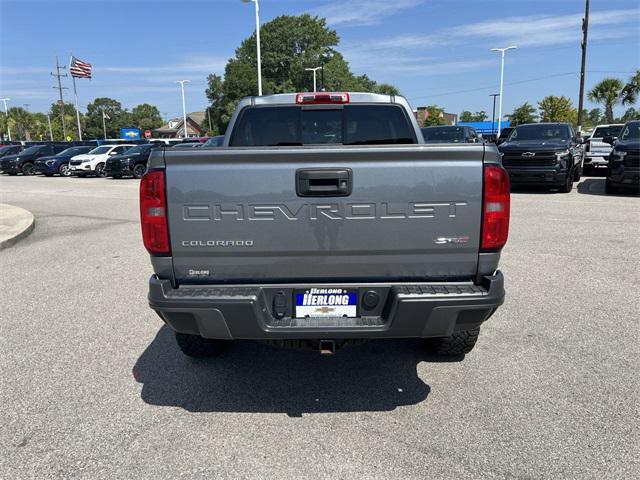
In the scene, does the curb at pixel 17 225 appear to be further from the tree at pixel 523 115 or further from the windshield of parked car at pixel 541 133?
the tree at pixel 523 115

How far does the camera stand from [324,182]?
111 inches

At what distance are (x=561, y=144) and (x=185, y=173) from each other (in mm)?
13430

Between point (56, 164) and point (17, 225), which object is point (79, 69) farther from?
point (17, 225)

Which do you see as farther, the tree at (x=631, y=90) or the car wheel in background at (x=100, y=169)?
the tree at (x=631, y=90)

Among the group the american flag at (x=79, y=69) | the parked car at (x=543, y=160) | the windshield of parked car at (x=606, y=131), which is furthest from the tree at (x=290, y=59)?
the parked car at (x=543, y=160)

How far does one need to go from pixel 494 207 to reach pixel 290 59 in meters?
79.0

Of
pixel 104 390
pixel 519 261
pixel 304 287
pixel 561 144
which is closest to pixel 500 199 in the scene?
pixel 304 287

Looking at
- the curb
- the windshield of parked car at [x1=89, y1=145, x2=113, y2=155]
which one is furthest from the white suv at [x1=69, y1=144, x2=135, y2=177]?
the curb

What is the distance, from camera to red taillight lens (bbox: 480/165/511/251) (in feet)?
9.19

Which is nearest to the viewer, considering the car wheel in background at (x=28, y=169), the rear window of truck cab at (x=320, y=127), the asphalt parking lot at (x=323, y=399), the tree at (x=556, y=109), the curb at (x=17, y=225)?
the asphalt parking lot at (x=323, y=399)

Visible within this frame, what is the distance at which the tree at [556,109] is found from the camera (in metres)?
66.3

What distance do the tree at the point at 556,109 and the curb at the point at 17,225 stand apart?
66.5 metres

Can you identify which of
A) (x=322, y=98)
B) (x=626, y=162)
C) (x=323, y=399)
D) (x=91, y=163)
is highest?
(x=322, y=98)

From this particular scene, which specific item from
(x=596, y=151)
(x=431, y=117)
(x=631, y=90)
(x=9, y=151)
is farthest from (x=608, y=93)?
(x=431, y=117)
